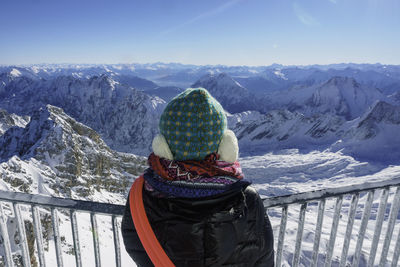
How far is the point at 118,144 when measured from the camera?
187 metres

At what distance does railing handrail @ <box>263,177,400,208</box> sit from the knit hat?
1.02 m

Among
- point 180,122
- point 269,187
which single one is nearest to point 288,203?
point 180,122

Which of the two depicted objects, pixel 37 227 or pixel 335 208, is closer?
pixel 37 227

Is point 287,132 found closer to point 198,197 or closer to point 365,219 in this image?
point 365,219

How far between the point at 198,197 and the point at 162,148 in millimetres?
404

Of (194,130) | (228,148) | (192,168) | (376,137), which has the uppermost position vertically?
(194,130)

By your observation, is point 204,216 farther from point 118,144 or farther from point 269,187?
point 118,144

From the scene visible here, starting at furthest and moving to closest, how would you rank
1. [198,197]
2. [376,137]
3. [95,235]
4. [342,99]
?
[342,99] → [376,137] → [95,235] → [198,197]

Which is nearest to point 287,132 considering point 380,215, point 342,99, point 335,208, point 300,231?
point 342,99

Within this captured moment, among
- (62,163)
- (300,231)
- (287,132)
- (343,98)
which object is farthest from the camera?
(343,98)

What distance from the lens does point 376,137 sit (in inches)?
3656

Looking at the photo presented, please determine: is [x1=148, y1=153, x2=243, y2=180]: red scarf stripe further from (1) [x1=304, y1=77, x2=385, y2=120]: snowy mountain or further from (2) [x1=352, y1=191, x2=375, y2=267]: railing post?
(1) [x1=304, y1=77, x2=385, y2=120]: snowy mountain

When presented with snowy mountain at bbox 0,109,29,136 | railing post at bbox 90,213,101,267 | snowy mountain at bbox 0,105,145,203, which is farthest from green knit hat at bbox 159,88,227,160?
snowy mountain at bbox 0,109,29,136

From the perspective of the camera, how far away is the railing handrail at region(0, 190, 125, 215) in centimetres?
253
